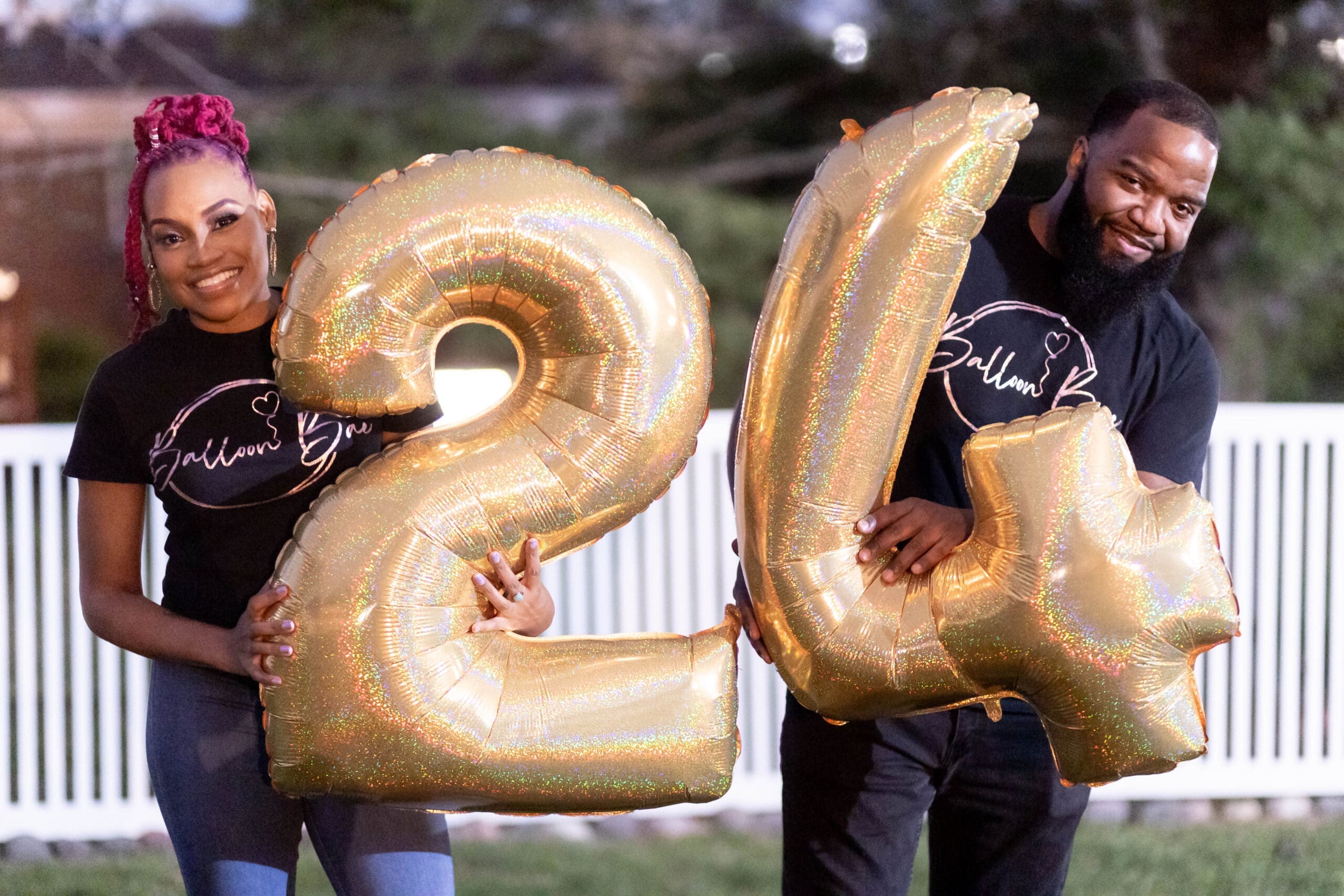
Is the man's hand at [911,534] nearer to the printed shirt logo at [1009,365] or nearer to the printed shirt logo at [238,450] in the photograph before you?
the printed shirt logo at [1009,365]

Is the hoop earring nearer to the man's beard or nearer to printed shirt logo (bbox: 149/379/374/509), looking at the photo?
printed shirt logo (bbox: 149/379/374/509)

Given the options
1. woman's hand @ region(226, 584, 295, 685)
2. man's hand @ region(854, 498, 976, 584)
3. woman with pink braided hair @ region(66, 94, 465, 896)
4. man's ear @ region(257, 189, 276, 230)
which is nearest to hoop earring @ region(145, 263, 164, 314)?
woman with pink braided hair @ region(66, 94, 465, 896)

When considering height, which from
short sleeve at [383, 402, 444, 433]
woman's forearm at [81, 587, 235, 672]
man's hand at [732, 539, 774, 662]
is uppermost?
short sleeve at [383, 402, 444, 433]

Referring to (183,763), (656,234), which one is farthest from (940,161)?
(183,763)

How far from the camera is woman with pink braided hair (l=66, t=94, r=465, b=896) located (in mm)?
1257

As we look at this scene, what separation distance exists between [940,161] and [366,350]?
0.56 metres

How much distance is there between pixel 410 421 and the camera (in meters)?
1.32

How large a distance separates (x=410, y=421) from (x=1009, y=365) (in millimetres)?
638

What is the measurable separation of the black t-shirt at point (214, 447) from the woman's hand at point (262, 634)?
0.08 meters

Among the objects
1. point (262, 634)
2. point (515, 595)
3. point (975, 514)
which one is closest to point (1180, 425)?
point (975, 514)

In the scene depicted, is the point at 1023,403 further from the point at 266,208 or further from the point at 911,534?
the point at 266,208

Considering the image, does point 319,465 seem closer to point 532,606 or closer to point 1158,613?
point 532,606

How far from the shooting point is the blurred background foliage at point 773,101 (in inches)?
171

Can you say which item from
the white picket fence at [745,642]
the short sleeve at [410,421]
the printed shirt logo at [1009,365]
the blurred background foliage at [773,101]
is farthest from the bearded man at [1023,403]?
the blurred background foliage at [773,101]
